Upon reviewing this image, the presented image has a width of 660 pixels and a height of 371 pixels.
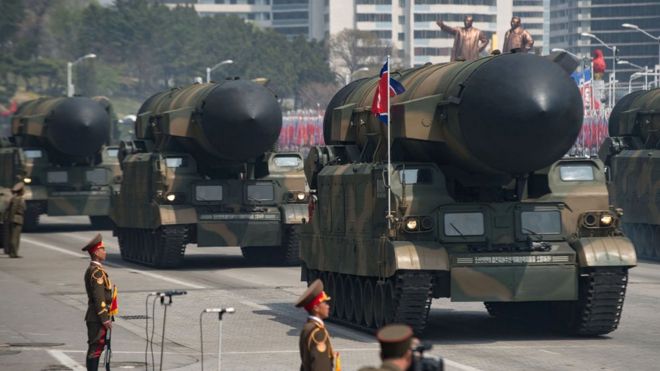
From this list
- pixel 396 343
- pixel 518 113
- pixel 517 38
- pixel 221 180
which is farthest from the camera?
pixel 221 180

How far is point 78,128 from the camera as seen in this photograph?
1908 inches

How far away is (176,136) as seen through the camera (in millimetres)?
36750

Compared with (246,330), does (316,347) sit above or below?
above

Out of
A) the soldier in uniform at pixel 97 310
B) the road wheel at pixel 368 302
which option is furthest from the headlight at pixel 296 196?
the soldier in uniform at pixel 97 310

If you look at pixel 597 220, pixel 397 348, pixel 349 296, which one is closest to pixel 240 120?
pixel 349 296

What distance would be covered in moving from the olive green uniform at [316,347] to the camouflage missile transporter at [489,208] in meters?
8.81

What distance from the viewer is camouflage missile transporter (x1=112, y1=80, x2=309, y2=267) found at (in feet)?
116

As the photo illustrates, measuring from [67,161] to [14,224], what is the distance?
904 centimetres

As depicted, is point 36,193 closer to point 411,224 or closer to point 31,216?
point 31,216

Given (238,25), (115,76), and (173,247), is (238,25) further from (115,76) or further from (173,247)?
(173,247)

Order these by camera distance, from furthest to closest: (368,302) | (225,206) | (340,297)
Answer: (225,206)
(340,297)
(368,302)

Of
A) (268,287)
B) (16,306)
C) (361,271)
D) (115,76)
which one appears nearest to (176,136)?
(268,287)

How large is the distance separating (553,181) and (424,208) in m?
2.11

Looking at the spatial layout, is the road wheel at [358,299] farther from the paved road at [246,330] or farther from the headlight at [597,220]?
the headlight at [597,220]
